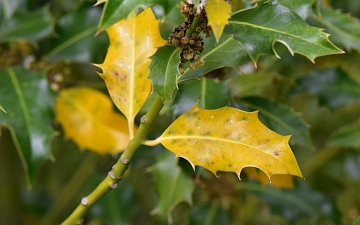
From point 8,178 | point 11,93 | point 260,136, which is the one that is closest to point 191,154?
point 260,136

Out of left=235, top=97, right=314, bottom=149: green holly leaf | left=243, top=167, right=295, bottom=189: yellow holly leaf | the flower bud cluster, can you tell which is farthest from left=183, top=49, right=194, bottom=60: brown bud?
left=243, top=167, right=295, bottom=189: yellow holly leaf

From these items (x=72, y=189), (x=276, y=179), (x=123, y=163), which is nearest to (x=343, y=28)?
(x=276, y=179)

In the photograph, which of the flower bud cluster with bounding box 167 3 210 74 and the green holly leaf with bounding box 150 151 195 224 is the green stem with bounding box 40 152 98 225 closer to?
the green holly leaf with bounding box 150 151 195 224

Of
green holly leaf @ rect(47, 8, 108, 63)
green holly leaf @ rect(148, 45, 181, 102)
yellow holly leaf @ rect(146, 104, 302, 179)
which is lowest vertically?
green holly leaf @ rect(47, 8, 108, 63)

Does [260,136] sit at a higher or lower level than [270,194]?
higher

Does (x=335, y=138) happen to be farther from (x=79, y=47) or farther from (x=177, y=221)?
(x=177, y=221)

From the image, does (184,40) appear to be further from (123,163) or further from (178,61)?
(123,163)

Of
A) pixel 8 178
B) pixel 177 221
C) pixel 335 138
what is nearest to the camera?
pixel 335 138
